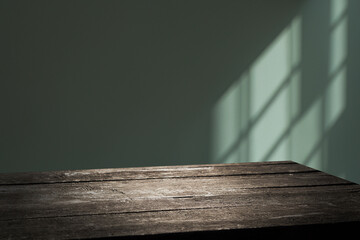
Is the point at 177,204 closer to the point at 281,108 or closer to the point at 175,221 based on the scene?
the point at 175,221

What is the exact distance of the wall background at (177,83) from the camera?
10.2 feet

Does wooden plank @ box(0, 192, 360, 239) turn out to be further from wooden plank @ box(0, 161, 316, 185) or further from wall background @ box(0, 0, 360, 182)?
wall background @ box(0, 0, 360, 182)

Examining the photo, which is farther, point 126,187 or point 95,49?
point 95,49

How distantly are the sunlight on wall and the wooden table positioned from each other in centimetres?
186

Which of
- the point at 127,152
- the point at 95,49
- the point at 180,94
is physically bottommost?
the point at 127,152

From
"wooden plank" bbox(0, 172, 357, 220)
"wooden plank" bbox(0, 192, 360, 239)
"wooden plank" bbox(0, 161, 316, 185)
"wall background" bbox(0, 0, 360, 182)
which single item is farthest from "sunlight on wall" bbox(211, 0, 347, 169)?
"wooden plank" bbox(0, 192, 360, 239)

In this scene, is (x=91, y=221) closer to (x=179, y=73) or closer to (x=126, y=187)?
(x=126, y=187)

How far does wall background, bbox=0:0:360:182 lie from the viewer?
3.11 metres

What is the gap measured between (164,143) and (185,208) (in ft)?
7.26

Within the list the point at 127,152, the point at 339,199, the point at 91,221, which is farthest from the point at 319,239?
the point at 127,152

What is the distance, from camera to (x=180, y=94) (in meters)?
3.34

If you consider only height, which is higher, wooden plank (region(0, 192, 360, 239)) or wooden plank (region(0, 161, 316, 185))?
wooden plank (region(0, 161, 316, 185))

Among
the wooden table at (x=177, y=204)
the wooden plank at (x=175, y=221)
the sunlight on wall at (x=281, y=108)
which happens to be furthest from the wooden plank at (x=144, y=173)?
the sunlight on wall at (x=281, y=108)

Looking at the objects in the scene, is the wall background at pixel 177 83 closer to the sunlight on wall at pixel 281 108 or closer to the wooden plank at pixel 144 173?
the sunlight on wall at pixel 281 108
